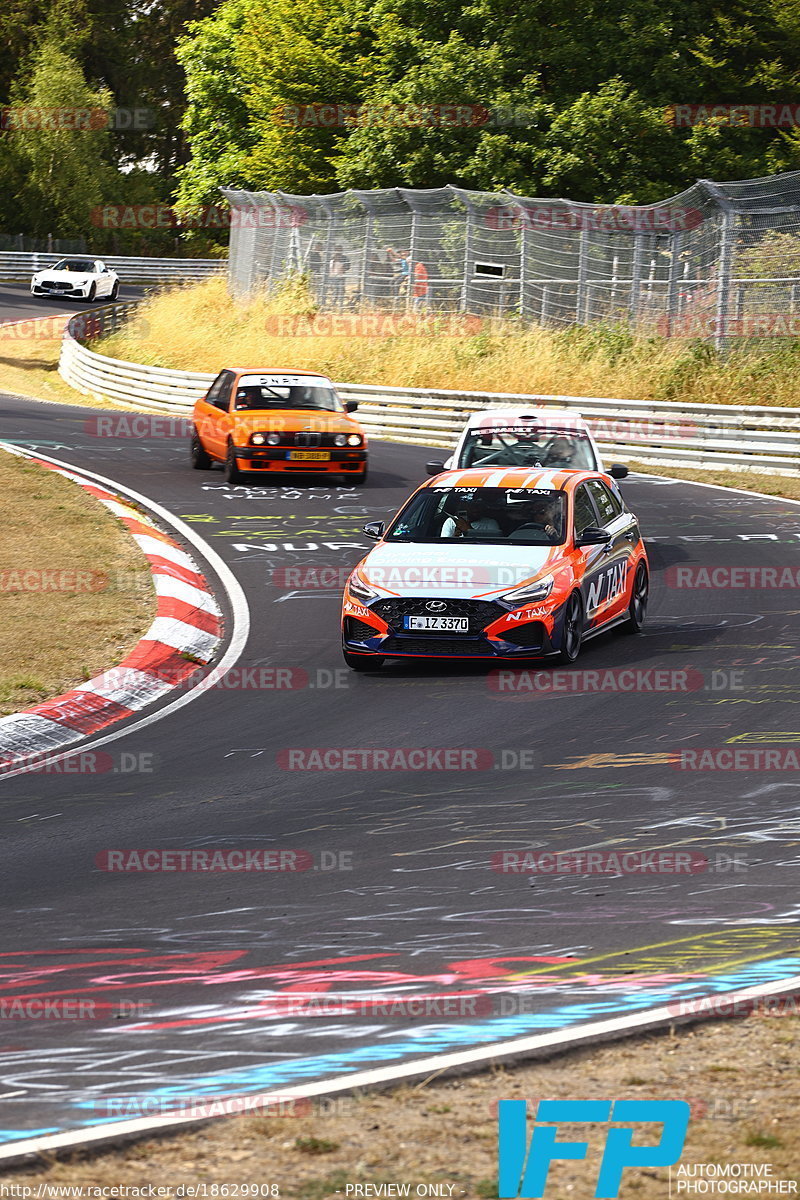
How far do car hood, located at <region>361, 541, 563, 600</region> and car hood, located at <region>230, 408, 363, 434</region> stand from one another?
31.7 feet

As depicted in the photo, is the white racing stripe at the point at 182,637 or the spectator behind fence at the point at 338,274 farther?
the spectator behind fence at the point at 338,274

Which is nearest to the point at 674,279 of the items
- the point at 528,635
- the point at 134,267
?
the point at 528,635

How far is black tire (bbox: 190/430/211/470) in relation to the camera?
24.0m

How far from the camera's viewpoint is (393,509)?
20344 millimetres

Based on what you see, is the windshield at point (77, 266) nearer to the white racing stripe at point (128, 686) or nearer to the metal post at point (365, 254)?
the metal post at point (365, 254)

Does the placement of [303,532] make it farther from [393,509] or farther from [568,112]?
[568,112]

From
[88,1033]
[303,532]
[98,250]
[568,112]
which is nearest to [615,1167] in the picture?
[88,1033]

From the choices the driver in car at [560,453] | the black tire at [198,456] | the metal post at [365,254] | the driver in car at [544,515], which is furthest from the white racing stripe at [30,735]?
the metal post at [365,254]

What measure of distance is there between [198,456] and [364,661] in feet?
40.2

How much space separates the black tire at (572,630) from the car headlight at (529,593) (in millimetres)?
208

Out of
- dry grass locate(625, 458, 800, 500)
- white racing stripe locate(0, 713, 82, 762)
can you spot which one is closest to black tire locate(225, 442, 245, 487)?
dry grass locate(625, 458, 800, 500)

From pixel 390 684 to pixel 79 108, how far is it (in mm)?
69112

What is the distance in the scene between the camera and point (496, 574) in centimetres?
1230

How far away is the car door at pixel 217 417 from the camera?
23.0 metres
